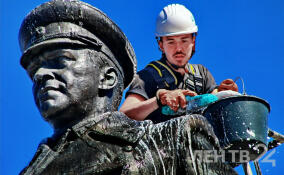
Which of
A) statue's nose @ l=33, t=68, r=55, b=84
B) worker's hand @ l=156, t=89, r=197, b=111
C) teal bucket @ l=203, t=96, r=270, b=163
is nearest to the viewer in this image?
statue's nose @ l=33, t=68, r=55, b=84

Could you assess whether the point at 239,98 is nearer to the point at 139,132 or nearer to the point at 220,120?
the point at 220,120

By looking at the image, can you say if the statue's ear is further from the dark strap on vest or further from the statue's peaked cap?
the dark strap on vest

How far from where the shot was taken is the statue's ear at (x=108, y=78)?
6.66 meters

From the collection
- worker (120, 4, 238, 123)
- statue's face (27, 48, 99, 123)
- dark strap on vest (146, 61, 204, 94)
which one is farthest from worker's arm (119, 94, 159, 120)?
statue's face (27, 48, 99, 123)

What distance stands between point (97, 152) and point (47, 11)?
5.88 feet

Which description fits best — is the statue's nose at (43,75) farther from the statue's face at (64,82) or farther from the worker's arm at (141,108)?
the worker's arm at (141,108)

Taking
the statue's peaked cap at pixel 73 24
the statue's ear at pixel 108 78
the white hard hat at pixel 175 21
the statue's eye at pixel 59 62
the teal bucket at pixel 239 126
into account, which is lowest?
the teal bucket at pixel 239 126

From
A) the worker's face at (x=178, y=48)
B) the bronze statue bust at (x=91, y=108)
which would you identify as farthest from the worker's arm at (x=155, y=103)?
the worker's face at (x=178, y=48)

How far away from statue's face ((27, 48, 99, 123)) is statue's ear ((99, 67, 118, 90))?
0.08 m

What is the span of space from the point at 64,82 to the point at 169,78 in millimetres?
2091

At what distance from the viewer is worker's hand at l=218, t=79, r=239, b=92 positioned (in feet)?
26.2

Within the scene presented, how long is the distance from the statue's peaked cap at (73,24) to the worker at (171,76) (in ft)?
2.91

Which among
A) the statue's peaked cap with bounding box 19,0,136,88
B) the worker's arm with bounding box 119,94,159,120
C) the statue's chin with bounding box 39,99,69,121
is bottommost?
the statue's chin with bounding box 39,99,69,121

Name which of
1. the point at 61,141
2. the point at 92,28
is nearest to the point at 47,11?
the point at 92,28
